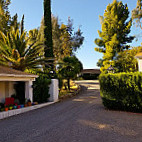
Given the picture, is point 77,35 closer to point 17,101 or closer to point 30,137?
point 17,101

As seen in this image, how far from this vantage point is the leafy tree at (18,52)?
38.0ft

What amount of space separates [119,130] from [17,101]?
7.71 meters

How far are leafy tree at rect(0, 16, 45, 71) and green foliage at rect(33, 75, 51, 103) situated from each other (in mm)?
1816

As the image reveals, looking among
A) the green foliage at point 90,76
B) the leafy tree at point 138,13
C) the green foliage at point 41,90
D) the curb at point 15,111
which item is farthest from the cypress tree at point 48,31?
the green foliage at point 90,76

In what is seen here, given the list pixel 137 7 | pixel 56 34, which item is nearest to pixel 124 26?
pixel 137 7

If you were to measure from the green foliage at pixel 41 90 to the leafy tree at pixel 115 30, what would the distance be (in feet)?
58.6

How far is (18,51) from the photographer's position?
12.2m

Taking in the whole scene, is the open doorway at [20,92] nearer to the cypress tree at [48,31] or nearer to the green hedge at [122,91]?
the green hedge at [122,91]

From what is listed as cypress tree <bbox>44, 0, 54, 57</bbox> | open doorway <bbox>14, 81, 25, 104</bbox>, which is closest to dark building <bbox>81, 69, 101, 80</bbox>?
cypress tree <bbox>44, 0, 54, 57</bbox>

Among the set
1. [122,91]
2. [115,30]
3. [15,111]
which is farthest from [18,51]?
[115,30]

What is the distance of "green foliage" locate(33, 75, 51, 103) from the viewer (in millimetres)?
11203

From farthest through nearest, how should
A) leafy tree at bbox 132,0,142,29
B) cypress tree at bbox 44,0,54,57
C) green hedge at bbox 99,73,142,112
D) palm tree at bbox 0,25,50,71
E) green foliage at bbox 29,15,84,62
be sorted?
green foliage at bbox 29,15,84,62 < leafy tree at bbox 132,0,142,29 < cypress tree at bbox 44,0,54,57 < palm tree at bbox 0,25,50,71 < green hedge at bbox 99,73,142,112

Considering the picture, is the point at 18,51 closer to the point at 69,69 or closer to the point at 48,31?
the point at 48,31

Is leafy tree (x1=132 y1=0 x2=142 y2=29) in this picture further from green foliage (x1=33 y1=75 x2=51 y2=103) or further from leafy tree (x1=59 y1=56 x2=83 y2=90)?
green foliage (x1=33 y1=75 x2=51 y2=103)
